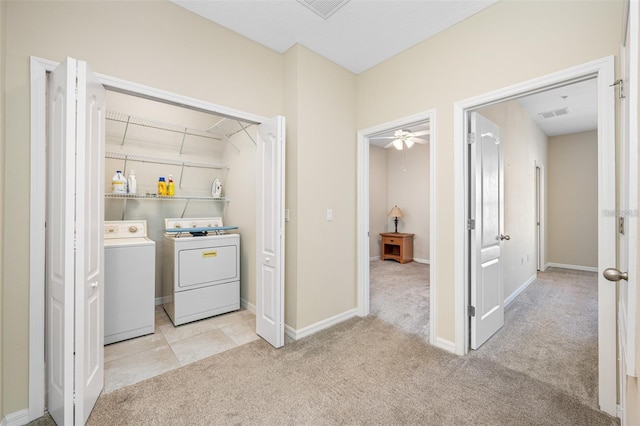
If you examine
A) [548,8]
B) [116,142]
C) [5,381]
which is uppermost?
[548,8]

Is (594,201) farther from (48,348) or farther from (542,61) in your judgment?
(48,348)

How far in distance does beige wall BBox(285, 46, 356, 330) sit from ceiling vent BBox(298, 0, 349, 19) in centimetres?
48

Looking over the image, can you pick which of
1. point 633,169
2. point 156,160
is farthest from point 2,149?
point 633,169

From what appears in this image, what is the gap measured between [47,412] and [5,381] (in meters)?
0.31

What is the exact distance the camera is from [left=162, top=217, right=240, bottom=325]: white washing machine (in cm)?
288

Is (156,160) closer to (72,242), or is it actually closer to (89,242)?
(89,242)

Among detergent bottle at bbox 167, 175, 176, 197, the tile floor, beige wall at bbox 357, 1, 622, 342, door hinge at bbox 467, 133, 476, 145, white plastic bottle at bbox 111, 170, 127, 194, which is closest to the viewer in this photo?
beige wall at bbox 357, 1, 622, 342

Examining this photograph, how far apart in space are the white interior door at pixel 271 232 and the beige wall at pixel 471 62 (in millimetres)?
1162

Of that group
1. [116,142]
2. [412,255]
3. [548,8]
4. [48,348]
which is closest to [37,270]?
[48,348]

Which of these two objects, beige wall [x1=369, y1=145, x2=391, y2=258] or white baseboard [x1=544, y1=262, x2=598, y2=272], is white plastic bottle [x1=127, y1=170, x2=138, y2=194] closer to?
beige wall [x1=369, y1=145, x2=391, y2=258]

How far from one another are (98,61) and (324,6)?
1.65m

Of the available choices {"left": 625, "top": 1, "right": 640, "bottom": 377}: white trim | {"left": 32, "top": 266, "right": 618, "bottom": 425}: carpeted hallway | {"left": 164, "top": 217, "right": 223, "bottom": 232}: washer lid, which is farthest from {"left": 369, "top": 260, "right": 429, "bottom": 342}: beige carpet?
{"left": 164, "top": 217, "right": 223, "bottom": 232}: washer lid

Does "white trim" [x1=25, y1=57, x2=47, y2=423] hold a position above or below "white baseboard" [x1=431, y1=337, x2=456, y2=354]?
above

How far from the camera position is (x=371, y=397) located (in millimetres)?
1788
